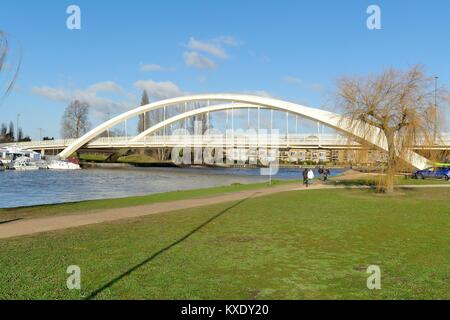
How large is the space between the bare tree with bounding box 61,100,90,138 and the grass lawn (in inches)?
3197

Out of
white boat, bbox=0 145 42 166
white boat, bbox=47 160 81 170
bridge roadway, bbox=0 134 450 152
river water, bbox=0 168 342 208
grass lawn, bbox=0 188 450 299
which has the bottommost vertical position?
river water, bbox=0 168 342 208

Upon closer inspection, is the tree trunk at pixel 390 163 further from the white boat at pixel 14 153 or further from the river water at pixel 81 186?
the white boat at pixel 14 153

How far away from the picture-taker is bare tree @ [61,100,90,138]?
88.8 metres

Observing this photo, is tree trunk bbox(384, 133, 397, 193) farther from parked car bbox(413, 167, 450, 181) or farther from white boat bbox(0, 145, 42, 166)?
white boat bbox(0, 145, 42, 166)

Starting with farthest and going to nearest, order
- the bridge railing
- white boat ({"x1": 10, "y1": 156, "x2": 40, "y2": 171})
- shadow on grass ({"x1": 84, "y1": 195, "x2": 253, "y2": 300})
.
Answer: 1. white boat ({"x1": 10, "y1": 156, "x2": 40, "y2": 171})
2. the bridge railing
3. shadow on grass ({"x1": 84, "y1": 195, "x2": 253, "y2": 300})

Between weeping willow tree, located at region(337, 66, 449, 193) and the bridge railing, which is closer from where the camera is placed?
weeping willow tree, located at region(337, 66, 449, 193)

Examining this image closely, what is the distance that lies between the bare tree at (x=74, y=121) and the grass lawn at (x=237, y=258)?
8120cm

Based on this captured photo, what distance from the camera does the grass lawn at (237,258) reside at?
5.64 metres

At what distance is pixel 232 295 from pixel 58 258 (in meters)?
3.49

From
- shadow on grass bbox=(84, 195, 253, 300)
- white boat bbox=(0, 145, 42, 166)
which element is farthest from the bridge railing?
shadow on grass bbox=(84, 195, 253, 300)

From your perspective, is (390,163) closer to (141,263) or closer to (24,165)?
(141,263)

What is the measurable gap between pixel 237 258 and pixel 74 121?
289ft
